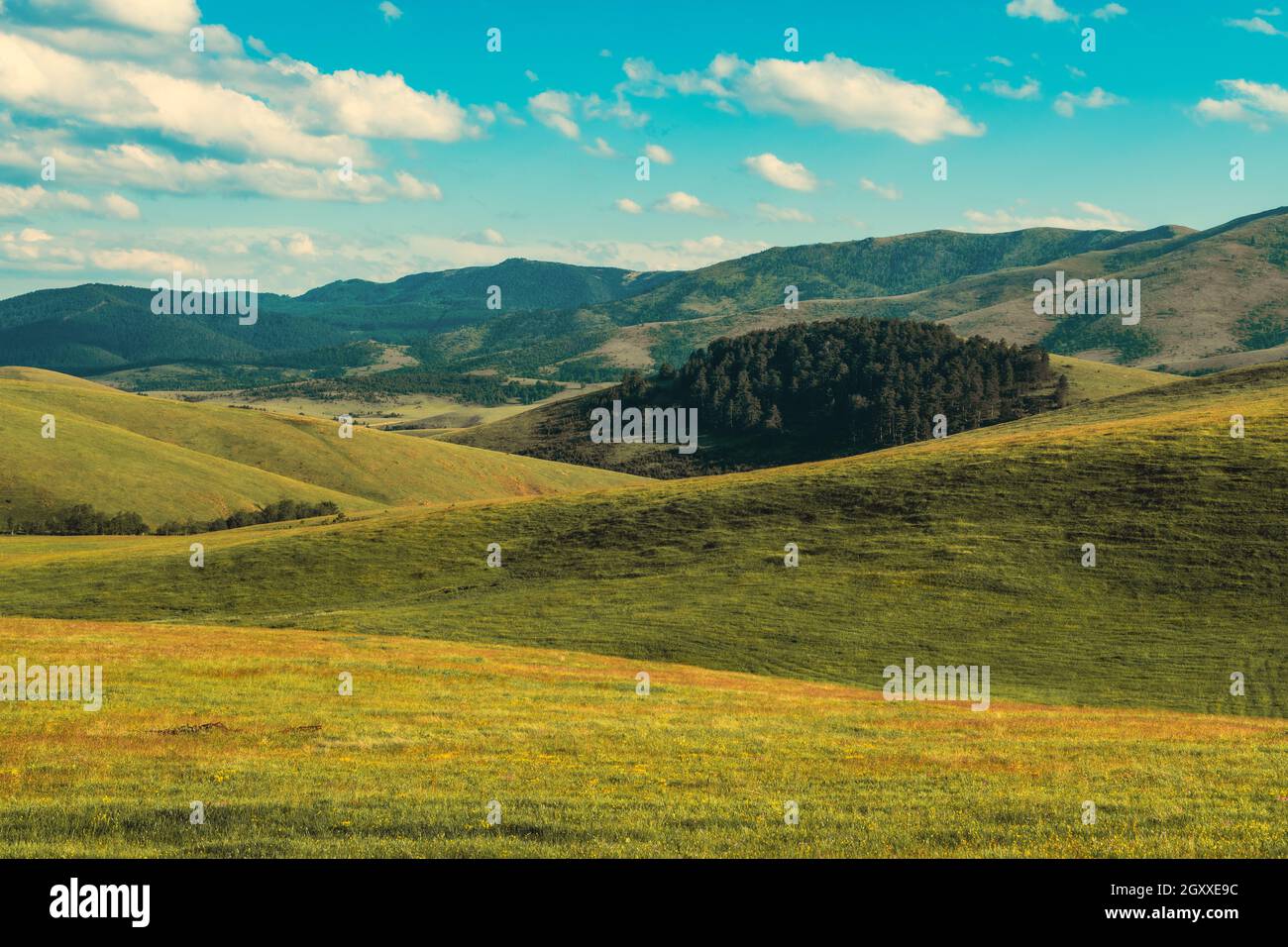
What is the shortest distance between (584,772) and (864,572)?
165 ft

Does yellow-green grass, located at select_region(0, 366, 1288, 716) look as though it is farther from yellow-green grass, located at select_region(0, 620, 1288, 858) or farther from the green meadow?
yellow-green grass, located at select_region(0, 620, 1288, 858)

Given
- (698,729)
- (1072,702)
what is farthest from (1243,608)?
(698,729)

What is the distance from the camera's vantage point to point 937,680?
5075 centimetres

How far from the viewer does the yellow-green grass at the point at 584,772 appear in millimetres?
16922

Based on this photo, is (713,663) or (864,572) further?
(864,572)

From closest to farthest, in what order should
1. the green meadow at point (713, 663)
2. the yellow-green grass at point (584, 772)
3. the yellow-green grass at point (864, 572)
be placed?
the yellow-green grass at point (584, 772), the green meadow at point (713, 663), the yellow-green grass at point (864, 572)

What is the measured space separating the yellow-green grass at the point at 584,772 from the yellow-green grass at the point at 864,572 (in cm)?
1742

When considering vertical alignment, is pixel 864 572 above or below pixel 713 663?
above

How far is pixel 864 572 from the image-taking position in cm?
7050

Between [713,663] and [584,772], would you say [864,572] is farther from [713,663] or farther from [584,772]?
[584,772]

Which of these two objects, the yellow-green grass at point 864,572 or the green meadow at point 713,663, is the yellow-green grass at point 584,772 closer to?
the green meadow at point 713,663

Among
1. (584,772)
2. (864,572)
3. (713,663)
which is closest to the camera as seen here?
(584,772)

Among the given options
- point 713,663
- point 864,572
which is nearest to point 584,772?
point 713,663

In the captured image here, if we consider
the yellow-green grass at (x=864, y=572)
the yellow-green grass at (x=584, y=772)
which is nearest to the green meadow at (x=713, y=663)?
the yellow-green grass at (x=584, y=772)
